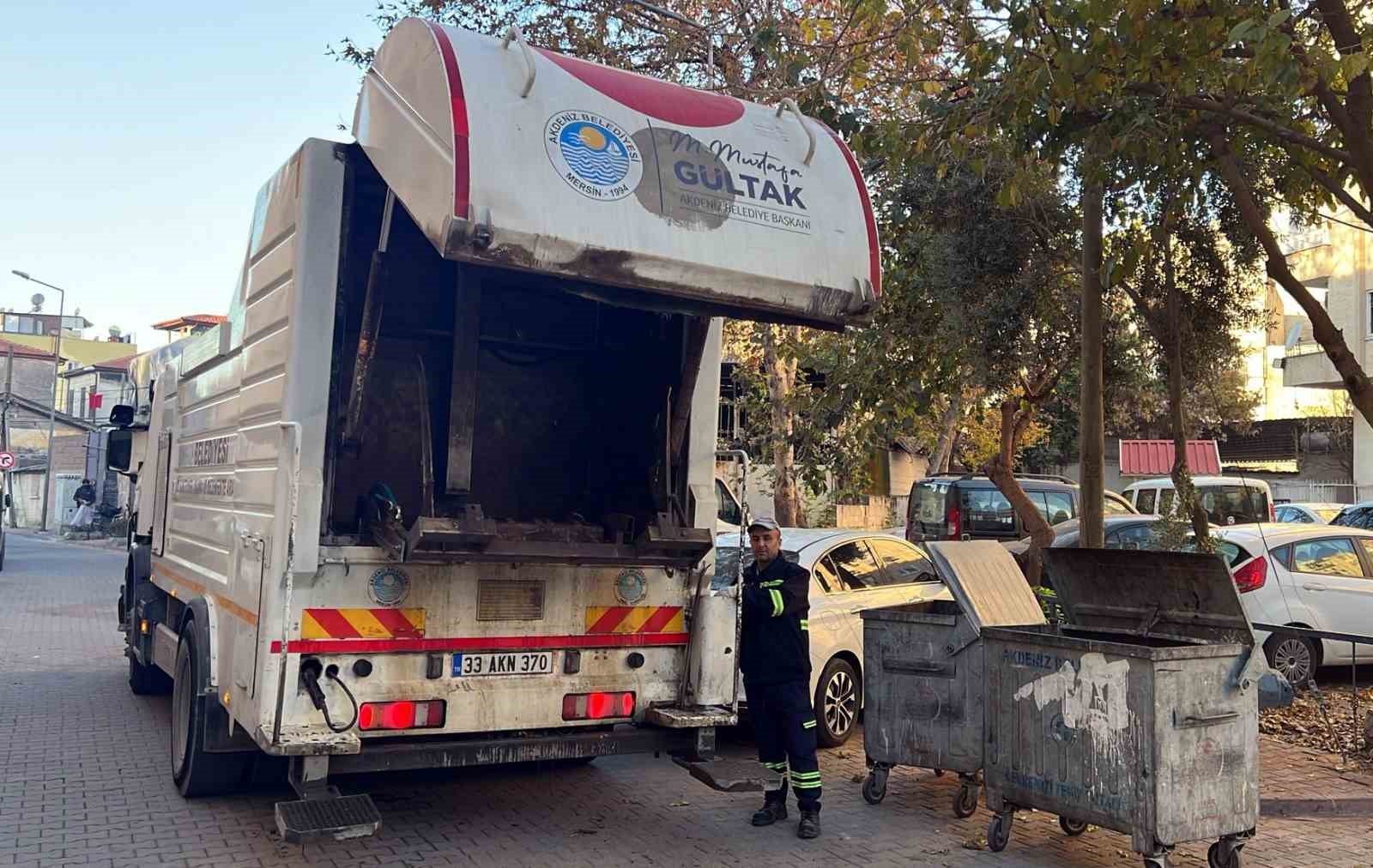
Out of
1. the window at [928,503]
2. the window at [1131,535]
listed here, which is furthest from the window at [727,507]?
the window at [1131,535]

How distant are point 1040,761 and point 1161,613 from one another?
4.65 feet

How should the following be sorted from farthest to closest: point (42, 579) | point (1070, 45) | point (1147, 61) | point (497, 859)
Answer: point (42, 579), point (1147, 61), point (1070, 45), point (497, 859)

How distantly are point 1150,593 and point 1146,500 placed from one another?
15174 millimetres

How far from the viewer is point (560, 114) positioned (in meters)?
4.75

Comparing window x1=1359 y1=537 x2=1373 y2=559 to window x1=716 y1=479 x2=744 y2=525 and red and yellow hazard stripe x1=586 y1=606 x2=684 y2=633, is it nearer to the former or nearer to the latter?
window x1=716 y1=479 x2=744 y2=525

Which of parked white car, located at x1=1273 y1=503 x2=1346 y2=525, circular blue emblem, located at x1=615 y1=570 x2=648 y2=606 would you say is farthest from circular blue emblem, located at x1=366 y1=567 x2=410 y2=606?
parked white car, located at x1=1273 y1=503 x2=1346 y2=525

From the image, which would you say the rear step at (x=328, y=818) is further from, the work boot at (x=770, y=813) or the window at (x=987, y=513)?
the window at (x=987, y=513)

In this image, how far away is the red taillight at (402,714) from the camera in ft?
16.8

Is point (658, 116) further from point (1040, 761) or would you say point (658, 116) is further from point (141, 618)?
point (141, 618)

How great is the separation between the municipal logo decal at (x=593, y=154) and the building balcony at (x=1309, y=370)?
90.3 feet

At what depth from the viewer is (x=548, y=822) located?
6.15m

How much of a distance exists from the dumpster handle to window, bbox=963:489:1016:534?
11612mm

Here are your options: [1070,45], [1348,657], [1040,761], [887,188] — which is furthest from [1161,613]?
[887,188]

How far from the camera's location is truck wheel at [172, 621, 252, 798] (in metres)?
6.15
